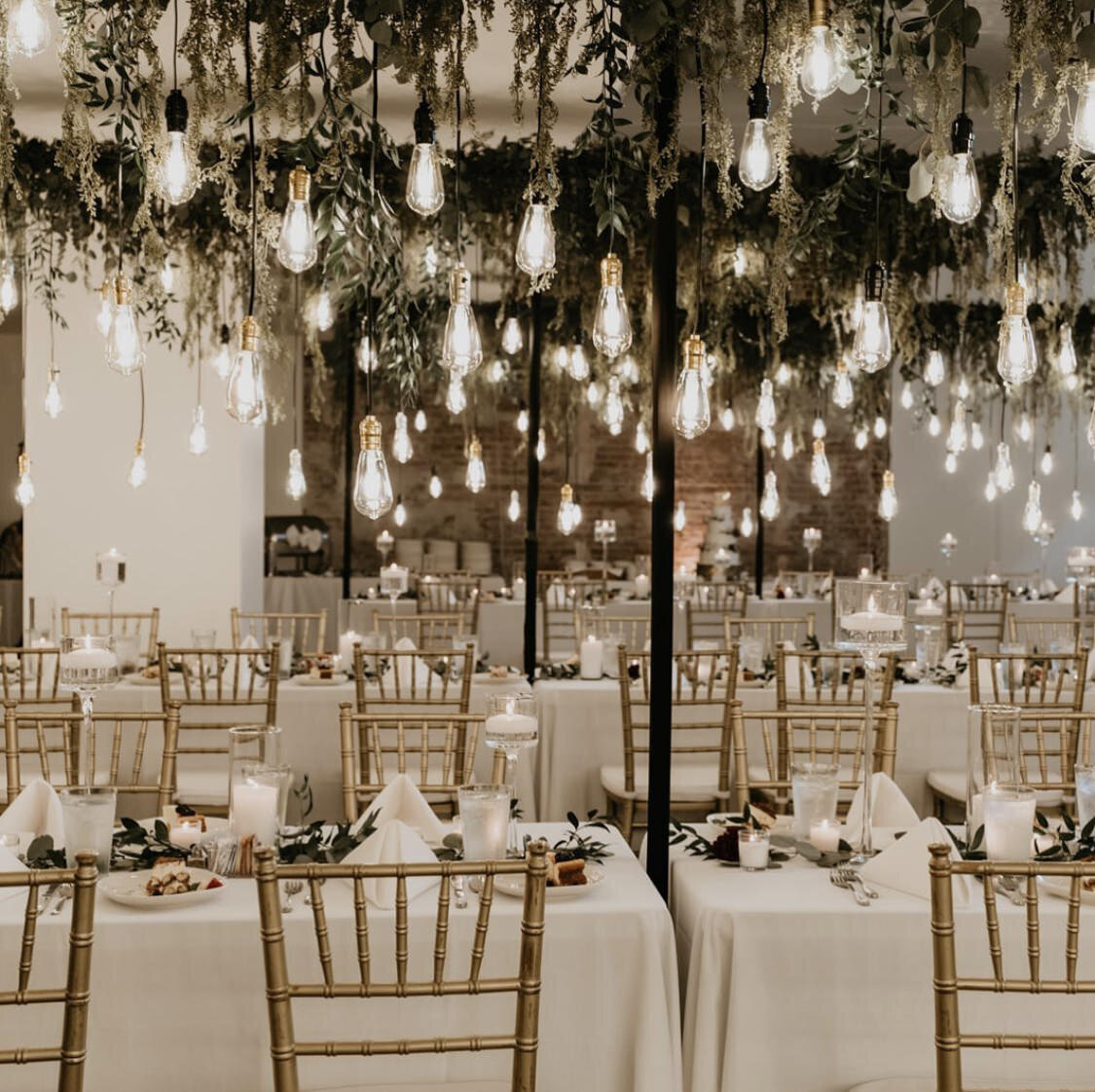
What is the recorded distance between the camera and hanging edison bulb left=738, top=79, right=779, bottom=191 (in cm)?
279

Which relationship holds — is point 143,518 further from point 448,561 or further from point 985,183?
point 448,561

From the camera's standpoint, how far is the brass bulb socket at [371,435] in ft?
9.66

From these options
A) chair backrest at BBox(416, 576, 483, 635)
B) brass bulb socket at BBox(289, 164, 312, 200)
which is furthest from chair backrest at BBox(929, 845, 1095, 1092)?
chair backrest at BBox(416, 576, 483, 635)

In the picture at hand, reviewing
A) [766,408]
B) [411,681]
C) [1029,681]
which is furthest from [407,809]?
[766,408]

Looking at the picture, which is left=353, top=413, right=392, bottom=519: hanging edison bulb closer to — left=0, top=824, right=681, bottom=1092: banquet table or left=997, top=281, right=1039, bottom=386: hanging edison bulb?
left=0, top=824, right=681, bottom=1092: banquet table

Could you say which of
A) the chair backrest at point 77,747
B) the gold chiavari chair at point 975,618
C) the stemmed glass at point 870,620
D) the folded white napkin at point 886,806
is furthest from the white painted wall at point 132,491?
the stemmed glass at point 870,620

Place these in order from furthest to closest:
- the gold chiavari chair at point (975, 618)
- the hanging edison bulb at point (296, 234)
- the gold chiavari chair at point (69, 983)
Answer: the gold chiavari chair at point (975, 618) → the hanging edison bulb at point (296, 234) → the gold chiavari chair at point (69, 983)

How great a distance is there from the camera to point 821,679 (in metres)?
4.95

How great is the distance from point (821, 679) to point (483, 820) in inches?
110

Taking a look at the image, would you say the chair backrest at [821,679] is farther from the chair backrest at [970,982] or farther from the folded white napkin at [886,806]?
the chair backrest at [970,982]

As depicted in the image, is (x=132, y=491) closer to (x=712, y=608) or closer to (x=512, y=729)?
(x=712, y=608)

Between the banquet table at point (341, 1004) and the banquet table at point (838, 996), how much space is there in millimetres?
93

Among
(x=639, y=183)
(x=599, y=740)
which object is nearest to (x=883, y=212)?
(x=639, y=183)

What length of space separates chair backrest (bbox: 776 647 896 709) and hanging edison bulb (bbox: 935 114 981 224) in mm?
1784
